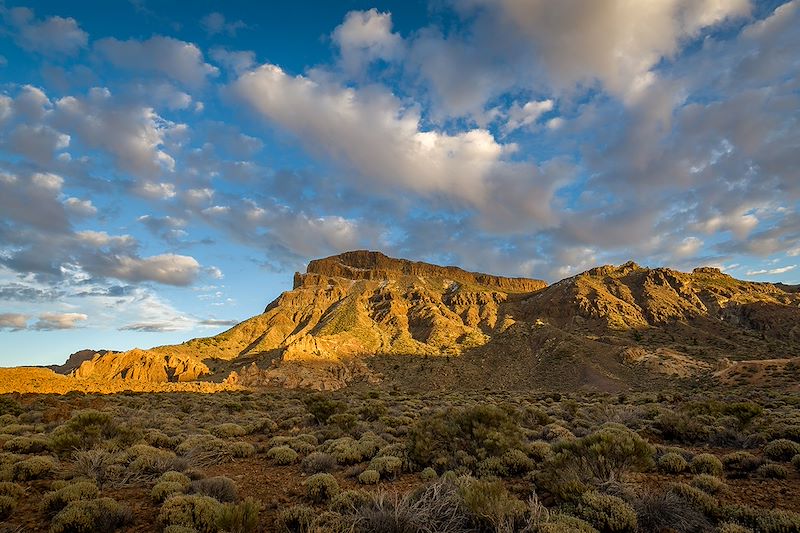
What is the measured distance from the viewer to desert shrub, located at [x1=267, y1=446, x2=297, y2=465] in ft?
40.5

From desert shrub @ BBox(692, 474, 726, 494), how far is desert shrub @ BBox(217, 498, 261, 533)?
29.8ft

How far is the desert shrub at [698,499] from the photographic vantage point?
7.27m

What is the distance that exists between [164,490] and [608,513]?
8.59 m

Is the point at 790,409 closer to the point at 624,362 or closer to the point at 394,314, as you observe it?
the point at 624,362

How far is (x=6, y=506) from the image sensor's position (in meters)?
7.34

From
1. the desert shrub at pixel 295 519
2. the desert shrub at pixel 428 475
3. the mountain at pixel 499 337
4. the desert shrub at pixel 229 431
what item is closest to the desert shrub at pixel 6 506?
the desert shrub at pixel 295 519

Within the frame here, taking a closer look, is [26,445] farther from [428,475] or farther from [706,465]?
[706,465]

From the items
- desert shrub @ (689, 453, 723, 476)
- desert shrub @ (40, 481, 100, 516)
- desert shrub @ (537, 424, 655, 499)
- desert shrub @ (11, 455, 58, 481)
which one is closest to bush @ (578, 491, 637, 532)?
desert shrub @ (537, 424, 655, 499)

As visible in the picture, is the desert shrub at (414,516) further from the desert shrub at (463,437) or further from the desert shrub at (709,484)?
the desert shrub at (709,484)

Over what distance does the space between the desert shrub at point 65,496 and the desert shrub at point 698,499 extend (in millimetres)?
11619


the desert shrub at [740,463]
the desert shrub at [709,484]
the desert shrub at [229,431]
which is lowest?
the desert shrub at [740,463]

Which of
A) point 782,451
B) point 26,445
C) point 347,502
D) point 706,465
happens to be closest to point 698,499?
point 706,465

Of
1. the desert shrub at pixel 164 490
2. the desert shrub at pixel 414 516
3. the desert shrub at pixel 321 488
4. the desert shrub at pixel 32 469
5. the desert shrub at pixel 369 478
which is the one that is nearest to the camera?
the desert shrub at pixel 414 516

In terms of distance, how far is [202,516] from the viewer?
6.83m
